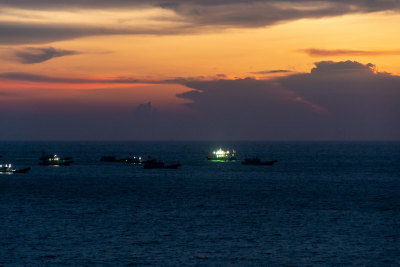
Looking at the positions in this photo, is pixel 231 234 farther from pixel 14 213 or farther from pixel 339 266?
pixel 14 213

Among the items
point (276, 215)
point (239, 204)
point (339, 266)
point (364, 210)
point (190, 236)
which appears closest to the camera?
point (339, 266)

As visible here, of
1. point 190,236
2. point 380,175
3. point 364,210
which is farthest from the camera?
point 380,175

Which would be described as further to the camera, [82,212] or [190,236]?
[82,212]

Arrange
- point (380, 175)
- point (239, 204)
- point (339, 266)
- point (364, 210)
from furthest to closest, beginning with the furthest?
1. point (380, 175)
2. point (239, 204)
3. point (364, 210)
4. point (339, 266)

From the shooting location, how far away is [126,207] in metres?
103

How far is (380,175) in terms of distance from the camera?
193375mm

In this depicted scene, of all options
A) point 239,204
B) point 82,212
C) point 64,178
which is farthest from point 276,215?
point 64,178

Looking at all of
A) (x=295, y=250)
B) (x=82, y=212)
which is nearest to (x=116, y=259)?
(x=295, y=250)

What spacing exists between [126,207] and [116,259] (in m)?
42.2

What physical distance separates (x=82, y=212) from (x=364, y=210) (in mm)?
48255

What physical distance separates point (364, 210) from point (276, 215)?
17.7 meters

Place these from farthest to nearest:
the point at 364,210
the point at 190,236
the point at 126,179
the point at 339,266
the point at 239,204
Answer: the point at 126,179 < the point at 239,204 < the point at 364,210 < the point at 190,236 < the point at 339,266

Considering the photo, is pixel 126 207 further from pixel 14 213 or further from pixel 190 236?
pixel 190 236

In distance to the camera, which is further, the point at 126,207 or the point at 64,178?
the point at 64,178
